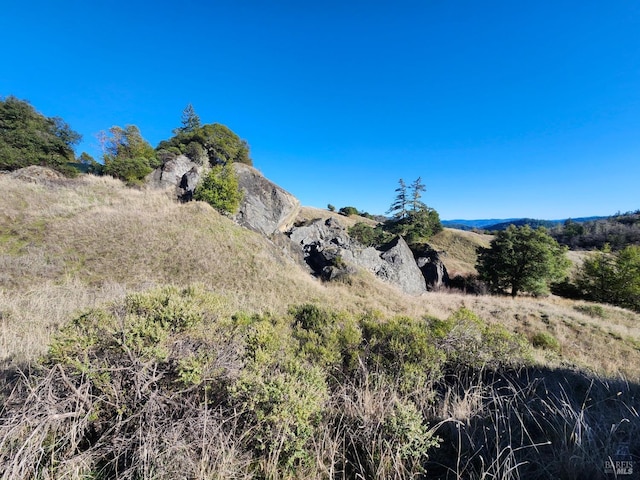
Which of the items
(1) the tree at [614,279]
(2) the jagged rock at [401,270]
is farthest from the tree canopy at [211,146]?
(1) the tree at [614,279]

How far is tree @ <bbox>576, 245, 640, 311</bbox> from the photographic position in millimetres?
20203

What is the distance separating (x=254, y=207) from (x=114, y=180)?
11904 mm

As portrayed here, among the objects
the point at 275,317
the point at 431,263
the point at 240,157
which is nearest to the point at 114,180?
the point at 240,157

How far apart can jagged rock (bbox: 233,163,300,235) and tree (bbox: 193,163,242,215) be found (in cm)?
90

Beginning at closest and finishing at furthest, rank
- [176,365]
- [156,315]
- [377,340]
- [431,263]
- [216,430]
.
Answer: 1. [216,430]
2. [176,365]
3. [156,315]
4. [377,340]
5. [431,263]

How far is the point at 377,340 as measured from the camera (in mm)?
3830

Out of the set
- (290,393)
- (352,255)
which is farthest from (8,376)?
(352,255)

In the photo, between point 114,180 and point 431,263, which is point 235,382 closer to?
point 114,180

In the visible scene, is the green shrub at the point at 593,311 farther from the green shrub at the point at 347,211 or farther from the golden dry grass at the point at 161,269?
the green shrub at the point at 347,211

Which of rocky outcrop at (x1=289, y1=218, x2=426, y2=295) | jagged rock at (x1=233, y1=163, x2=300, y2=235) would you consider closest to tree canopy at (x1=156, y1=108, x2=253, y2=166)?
jagged rock at (x1=233, y1=163, x2=300, y2=235)

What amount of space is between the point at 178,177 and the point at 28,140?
14117 mm

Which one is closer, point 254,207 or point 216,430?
point 216,430

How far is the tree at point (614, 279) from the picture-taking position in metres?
20.2

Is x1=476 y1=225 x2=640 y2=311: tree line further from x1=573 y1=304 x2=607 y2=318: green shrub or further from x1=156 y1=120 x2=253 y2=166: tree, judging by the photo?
x1=156 y1=120 x2=253 y2=166: tree
